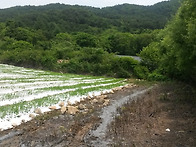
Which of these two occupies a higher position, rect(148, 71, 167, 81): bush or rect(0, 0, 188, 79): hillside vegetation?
rect(0, 0, 188, 79): hillside vegetation

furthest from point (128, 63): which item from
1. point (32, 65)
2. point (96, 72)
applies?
point (32, 65)

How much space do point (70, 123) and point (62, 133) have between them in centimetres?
135

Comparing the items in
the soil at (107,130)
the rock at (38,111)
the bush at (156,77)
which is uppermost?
the rock at (38,111)

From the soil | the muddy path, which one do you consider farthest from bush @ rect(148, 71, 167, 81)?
the muddy path

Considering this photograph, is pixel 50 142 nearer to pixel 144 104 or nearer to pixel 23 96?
pixel 23 96

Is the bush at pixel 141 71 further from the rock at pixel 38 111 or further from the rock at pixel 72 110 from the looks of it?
the rock at pixel 38 111

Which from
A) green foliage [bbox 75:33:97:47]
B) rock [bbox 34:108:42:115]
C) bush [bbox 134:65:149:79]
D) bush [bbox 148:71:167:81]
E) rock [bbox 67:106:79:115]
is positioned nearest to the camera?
rock [bbox 34:108:42:115]

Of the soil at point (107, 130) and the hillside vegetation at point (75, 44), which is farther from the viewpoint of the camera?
the hillside vegetation at point (75, 44)

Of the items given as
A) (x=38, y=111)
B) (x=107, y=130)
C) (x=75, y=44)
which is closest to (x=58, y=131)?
(x=107, y=130)

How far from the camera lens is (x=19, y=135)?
8.15 metres

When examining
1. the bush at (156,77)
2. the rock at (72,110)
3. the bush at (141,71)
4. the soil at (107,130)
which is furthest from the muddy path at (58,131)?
the bush at (141,71)

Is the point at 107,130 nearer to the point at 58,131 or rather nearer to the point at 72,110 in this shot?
the point at 58,131

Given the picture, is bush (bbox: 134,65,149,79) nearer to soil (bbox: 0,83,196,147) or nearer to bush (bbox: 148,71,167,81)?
bush (bbox: 148,71,167,81)

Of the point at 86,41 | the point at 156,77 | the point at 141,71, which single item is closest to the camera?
the point at 156,77
